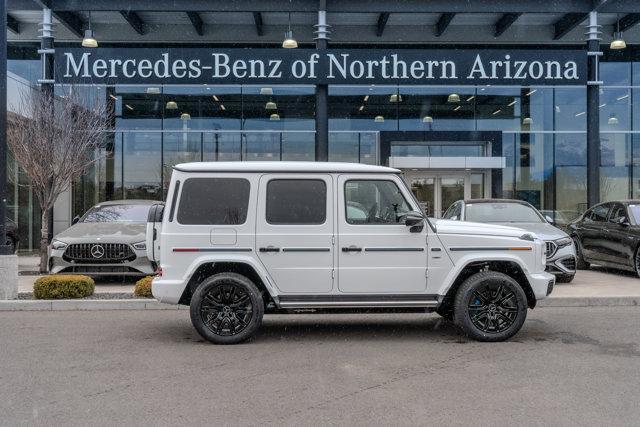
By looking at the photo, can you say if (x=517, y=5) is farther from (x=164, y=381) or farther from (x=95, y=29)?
(x=164, y=381)

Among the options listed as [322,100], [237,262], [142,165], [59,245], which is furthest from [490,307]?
[142,165]

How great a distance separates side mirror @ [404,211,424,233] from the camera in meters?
7.18

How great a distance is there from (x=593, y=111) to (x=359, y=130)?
7096mm

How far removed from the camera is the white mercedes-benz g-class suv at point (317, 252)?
7.15 meters

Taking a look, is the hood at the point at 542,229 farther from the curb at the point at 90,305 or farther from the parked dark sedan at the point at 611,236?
the curb at the point at 90,305

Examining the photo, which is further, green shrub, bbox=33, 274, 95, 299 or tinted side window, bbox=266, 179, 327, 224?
green shrub, bbox=33, 274, 95, 299

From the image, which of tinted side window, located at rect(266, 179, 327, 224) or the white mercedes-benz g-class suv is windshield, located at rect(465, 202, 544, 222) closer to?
the white mercedes-benz g-class suv

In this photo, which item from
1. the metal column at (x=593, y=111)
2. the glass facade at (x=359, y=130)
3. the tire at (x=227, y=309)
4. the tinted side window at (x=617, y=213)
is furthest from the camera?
the glass facade at (x=359, y=130)

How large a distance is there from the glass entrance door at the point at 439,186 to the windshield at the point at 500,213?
7.15 m

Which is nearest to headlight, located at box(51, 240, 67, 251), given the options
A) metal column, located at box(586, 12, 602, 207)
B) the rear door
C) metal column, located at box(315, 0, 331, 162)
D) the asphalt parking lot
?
the asphalt parking lot

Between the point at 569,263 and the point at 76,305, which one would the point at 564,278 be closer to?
the point at 569,263

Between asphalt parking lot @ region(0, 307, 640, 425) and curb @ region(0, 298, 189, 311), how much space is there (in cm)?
100

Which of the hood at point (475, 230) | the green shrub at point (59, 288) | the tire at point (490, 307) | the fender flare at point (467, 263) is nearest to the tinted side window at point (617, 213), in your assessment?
the hood at point (475, 230)

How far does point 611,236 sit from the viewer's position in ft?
43.6
